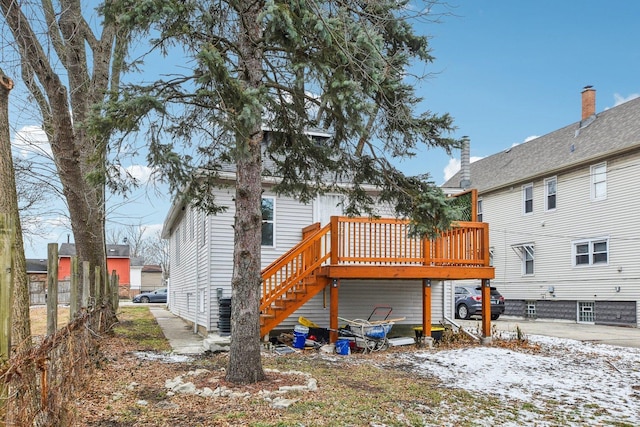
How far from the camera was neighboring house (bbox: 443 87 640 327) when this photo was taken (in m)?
17.8

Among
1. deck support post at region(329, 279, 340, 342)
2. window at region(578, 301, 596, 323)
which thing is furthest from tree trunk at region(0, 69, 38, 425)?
window at region(578, 301, 596, 323)

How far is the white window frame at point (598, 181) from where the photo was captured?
18708 mm

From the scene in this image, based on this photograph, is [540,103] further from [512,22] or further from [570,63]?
[512,22]

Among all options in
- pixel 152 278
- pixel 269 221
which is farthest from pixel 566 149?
pixel 152 278

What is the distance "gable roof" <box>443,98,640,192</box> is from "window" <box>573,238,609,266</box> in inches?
116

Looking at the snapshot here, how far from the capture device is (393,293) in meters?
13.3

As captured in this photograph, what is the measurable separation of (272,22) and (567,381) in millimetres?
6648

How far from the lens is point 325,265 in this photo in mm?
10883

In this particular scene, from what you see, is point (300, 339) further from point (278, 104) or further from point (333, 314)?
point (278, 104)

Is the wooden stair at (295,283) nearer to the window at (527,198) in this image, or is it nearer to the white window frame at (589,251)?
the white window frame at (589,251)

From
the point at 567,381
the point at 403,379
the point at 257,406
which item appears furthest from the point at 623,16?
the point at 257,406

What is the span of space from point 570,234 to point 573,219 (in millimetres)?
595

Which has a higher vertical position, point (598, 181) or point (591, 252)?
point (598, 181)

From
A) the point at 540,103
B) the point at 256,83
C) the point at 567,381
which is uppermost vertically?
the point at 540,103
